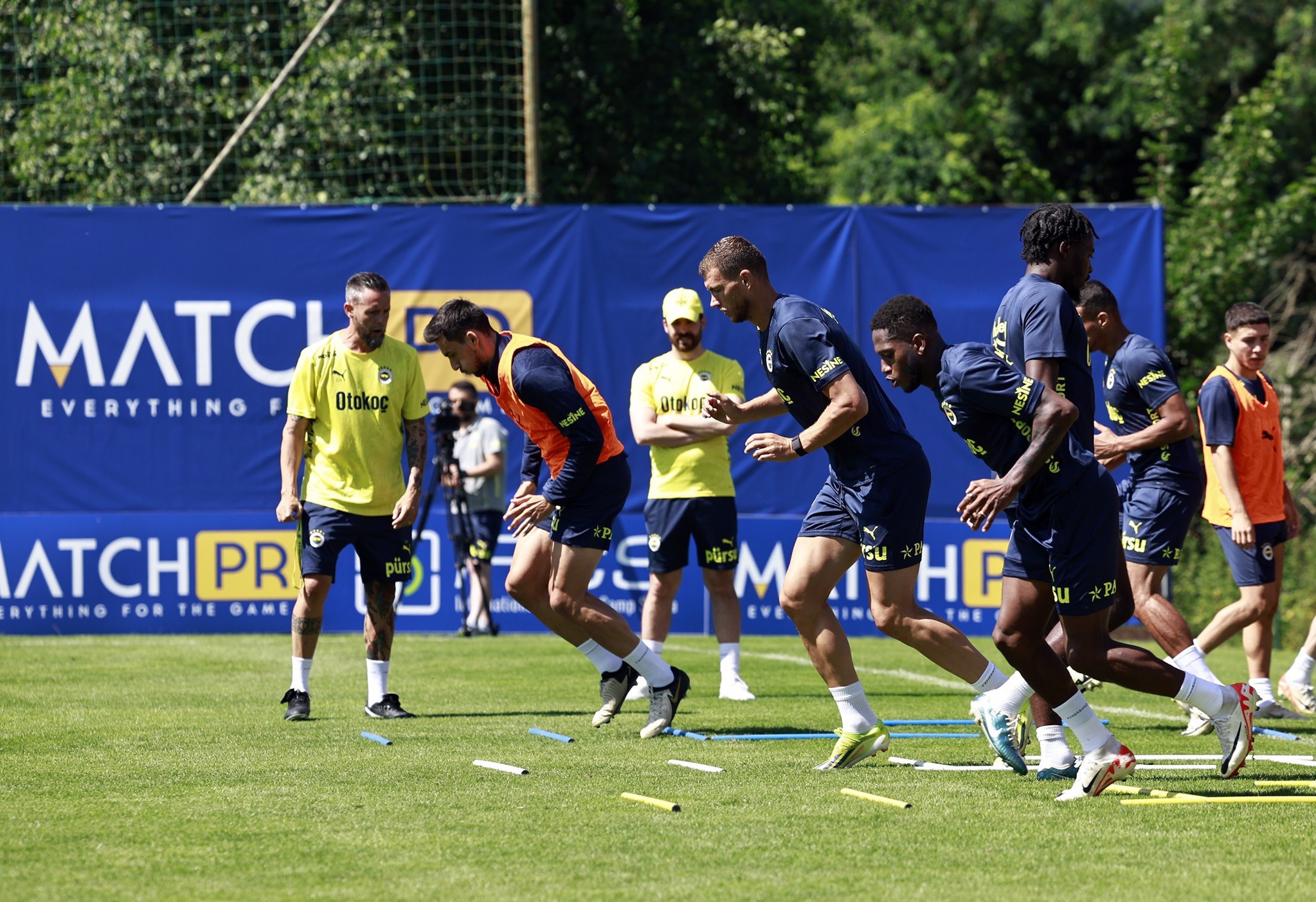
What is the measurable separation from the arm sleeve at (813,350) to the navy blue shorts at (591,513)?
5.22 ft

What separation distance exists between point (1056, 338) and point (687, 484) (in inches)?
160

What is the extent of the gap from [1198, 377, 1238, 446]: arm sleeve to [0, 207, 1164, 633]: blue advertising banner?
470 cm

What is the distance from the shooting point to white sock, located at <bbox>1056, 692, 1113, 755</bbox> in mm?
6062

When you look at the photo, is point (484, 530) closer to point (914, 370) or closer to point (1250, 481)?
point (1250, 481)

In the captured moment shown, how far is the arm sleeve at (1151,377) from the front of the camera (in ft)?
26.9

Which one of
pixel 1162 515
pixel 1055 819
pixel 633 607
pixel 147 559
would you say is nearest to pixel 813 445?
pixel 1055 819

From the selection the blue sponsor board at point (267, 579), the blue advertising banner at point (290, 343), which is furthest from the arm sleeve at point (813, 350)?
the blue sponsor board at point (267, 579)

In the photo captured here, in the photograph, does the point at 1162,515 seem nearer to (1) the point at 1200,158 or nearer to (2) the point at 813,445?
(2) the point at 813,445

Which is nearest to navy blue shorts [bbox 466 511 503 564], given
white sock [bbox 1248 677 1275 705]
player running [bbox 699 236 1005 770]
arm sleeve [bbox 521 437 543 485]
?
arm sleeve [bbox 521 437 543 485]

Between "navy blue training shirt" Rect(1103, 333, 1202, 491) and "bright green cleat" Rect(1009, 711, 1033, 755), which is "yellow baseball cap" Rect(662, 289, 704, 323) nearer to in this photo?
"navy blue training shirt" Rect(1103, 333, 1202, 491)

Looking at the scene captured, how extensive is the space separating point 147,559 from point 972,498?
9414mm

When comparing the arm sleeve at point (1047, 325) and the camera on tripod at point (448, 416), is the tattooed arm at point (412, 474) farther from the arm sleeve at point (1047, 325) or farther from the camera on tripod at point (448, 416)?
the camera on tripod at point (448, 416)

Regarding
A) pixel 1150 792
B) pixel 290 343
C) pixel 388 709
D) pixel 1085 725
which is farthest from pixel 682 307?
pixel 290 343

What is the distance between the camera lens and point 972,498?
5.77 meters
